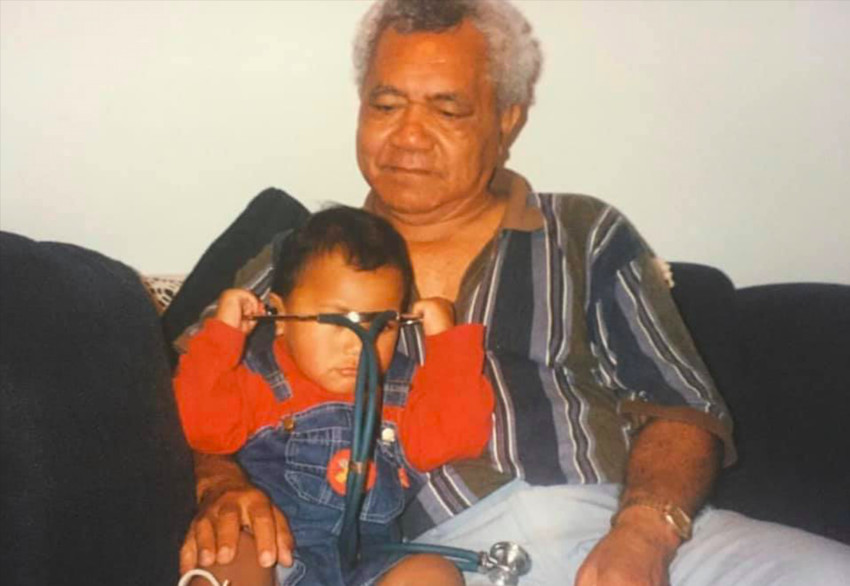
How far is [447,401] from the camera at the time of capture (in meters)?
1.44

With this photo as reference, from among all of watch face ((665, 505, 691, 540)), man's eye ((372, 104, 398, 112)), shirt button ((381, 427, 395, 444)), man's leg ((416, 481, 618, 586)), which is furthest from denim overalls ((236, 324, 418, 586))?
man's eye ((372, 104, 398, 112))

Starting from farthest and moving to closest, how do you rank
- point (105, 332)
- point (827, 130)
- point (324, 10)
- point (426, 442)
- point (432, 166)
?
point (827, 130), point (324, 10), point (432, 166), point (426, 442), point (105, 332)

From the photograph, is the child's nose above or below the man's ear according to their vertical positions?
below

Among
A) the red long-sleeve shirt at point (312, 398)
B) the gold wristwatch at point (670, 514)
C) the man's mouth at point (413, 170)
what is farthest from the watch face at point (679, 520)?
the man's mouth at point (413, 170)

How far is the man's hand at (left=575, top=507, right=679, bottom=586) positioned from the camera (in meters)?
1.35

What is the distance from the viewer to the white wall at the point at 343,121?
196cm

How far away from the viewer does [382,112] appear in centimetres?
172

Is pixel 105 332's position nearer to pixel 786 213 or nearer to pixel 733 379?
pixel 733 379

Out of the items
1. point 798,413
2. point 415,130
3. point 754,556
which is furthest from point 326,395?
point 798,413

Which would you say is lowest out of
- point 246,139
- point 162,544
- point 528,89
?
point 162,544

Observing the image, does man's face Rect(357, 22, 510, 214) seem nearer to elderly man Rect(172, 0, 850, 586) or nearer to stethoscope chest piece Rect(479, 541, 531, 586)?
elderly man Rect(172, 0, 850, 586)

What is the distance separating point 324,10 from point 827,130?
1.08 metres

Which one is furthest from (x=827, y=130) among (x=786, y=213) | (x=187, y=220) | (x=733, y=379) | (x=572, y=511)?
(x=187, y=220)

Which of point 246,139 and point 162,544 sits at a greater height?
point 246,139
